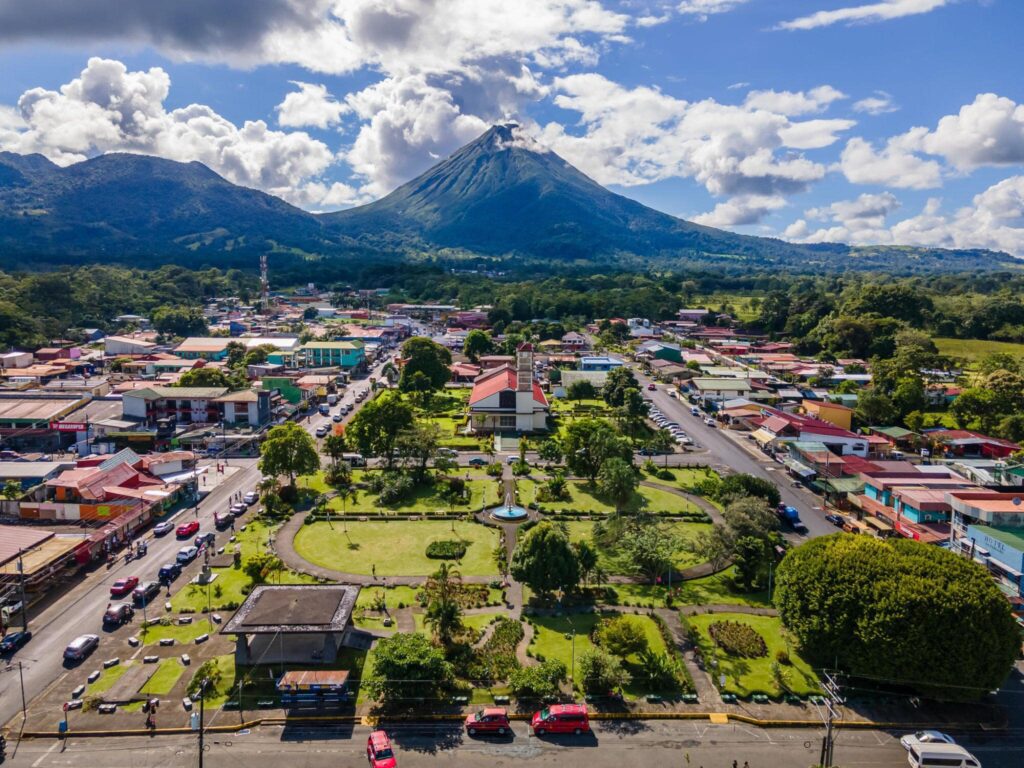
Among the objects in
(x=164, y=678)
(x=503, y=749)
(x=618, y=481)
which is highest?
(x=618, y=481)

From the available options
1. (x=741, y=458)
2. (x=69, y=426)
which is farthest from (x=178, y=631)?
(x=741, y=458)

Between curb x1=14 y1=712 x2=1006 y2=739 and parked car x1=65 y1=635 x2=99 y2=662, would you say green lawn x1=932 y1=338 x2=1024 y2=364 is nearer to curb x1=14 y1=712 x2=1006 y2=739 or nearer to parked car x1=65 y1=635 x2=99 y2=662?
curb x1=14 y1=712 x2=1006 y2=739

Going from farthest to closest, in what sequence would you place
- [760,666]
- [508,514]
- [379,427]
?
[379,427] → [508,514] → [760,666]

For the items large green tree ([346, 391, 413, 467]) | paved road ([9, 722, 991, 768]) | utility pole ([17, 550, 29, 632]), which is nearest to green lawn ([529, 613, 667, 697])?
paved road ([9, 722, 991, 768])

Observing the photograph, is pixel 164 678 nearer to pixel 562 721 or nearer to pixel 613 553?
pixel 562 721

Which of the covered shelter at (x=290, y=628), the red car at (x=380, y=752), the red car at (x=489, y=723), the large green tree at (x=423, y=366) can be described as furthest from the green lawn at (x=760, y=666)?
the large green tree at (x=423, y=366)

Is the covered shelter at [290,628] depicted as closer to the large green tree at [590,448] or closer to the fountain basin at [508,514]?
the fountain basin at [508,514]
